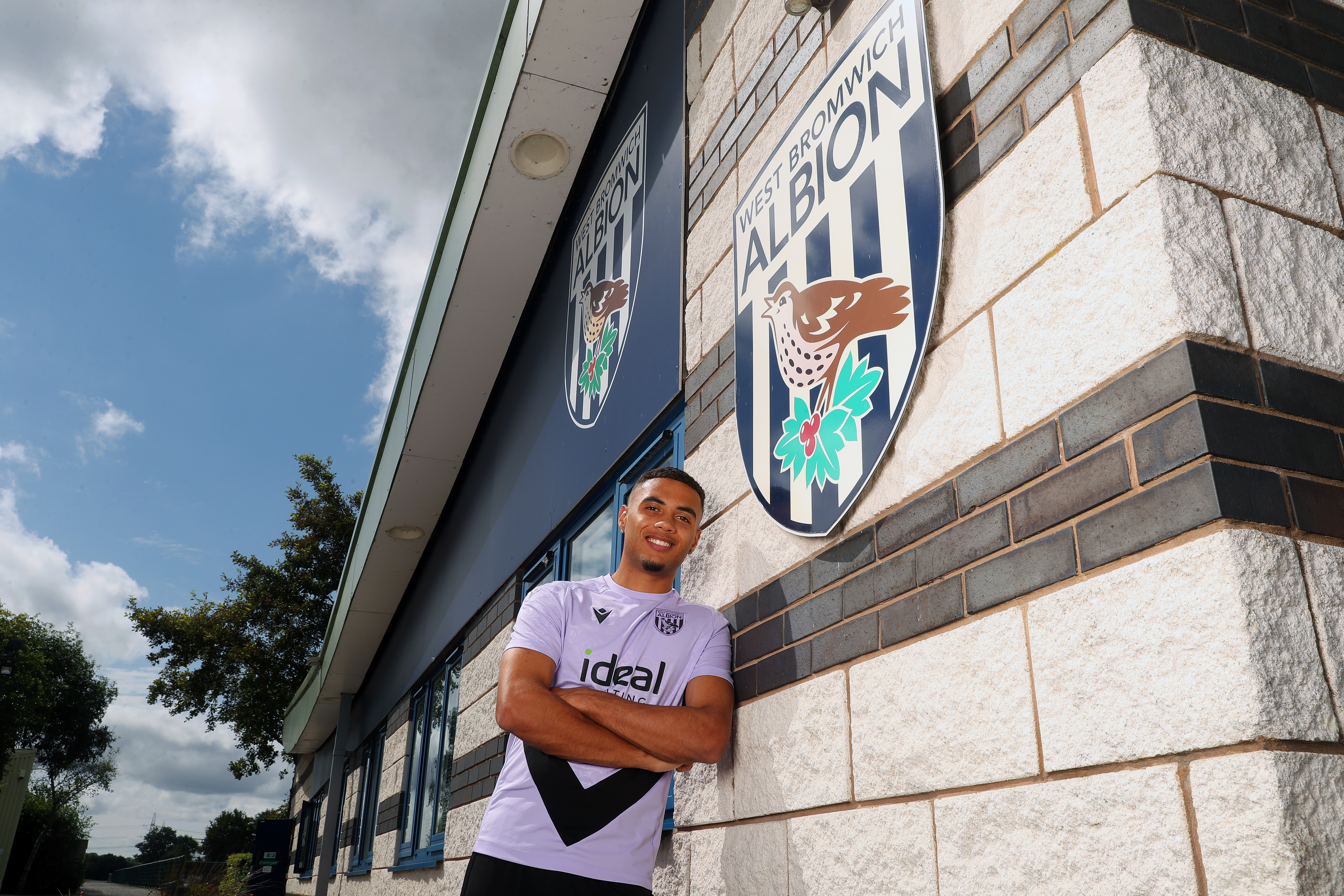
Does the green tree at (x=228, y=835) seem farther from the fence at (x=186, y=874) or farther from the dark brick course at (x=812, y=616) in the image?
the dark brick course at (x=812, y=616)

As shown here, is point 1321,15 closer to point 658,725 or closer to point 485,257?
point 658,725

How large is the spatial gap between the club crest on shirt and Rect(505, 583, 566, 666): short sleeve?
0.28 metres

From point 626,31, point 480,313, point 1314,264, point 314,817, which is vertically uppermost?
point 626,31

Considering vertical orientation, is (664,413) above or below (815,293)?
above

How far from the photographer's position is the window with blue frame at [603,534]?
355 cm

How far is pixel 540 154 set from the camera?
5.40m

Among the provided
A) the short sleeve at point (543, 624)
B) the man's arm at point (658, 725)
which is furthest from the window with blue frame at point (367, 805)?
the man's arm at point (658, 725)

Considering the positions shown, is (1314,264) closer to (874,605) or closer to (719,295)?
(874,605)

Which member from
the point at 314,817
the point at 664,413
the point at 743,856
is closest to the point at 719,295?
the point at 664,413

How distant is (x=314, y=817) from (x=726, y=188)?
19593 millimetres

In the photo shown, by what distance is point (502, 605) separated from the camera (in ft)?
19.6

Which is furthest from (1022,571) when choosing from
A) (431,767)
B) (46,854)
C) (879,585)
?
(46,854)

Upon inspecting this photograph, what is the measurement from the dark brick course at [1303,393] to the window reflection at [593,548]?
118 inches

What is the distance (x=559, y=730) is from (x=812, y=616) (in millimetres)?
710
